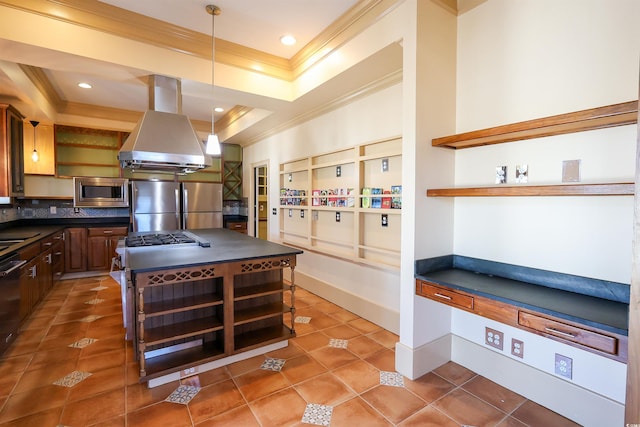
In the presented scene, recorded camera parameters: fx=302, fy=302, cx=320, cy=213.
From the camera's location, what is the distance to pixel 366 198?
3.22m

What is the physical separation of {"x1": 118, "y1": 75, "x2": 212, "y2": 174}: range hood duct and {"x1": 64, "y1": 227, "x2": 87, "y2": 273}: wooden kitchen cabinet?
2649mm

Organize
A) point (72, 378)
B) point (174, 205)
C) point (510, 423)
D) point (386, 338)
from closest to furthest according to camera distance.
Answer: point (510, 423), point (72, 378), point (386, 338), point (174, 205)

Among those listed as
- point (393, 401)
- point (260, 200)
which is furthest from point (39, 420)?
point (260, 200)

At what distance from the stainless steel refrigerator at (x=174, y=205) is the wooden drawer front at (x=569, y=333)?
5159mm

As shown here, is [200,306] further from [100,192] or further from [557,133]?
[100,192]

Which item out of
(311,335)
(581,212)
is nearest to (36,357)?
(311,335)

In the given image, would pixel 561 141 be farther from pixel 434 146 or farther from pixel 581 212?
pixel 434 146

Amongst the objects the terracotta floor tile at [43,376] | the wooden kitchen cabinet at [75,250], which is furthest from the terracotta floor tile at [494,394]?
the wooden kitchen cabinet at [75,250]

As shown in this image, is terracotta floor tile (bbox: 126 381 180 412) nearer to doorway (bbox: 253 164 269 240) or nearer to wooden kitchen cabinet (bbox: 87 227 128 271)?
wooden kitchen cabinet (bbox: 87 227 128 271)

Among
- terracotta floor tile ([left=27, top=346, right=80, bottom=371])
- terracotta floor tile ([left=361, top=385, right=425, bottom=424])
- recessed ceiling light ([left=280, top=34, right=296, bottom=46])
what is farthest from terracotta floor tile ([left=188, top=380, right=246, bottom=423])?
recessed ceiling light ([left=280, top=34, right=296, bottom=46])

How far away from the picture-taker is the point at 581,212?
67.6 inches

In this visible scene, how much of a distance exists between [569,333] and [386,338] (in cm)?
163

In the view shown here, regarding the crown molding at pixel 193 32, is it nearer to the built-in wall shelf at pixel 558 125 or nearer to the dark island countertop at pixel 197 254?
the built-in wall shelf at pixel 558 125

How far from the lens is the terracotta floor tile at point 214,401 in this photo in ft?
6.01
